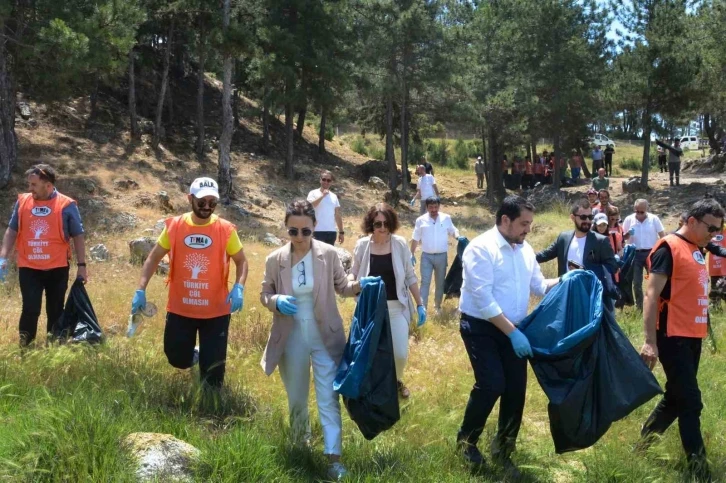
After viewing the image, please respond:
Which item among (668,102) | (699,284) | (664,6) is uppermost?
(664,6)

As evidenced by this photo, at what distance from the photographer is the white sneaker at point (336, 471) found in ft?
11.6

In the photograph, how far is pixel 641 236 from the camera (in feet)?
29.6

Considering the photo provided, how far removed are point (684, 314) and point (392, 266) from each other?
221cm

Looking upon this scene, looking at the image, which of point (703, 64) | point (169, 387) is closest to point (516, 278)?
point (169, 387)

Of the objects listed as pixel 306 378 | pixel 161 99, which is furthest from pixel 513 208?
pixel 161 99

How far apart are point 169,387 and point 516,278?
238cm

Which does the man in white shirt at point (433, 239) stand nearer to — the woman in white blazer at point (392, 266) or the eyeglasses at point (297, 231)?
the woman in white blazer at point (392, 266)

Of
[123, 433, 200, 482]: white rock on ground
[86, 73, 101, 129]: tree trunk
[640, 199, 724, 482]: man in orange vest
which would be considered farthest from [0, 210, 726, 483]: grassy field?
[86, 73, 101, 129]: tree trunk

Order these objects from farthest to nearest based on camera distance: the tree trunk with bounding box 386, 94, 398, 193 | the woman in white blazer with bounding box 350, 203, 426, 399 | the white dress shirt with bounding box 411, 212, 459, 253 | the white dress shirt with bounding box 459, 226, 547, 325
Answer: the tree trunk with bounding box 386, 94, 398, 193, the white dress shirt with bounding box 411, 212, 459, 253, the woman in white blazer with bounding box 350, 203, 426, 399, the white dress shirt with bounding box 459, 226, 547, 325

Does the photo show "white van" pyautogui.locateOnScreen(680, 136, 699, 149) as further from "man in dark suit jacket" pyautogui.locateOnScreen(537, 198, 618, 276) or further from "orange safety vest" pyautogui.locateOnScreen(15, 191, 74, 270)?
"orange safety vest" pyautogui.locateOnScreen(15, 191, 74, 270)

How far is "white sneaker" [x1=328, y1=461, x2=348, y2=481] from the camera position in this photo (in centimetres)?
355

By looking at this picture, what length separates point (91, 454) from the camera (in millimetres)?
3326

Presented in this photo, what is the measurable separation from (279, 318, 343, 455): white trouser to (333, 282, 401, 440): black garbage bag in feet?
0.42

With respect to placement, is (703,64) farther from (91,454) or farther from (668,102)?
(91,454)
